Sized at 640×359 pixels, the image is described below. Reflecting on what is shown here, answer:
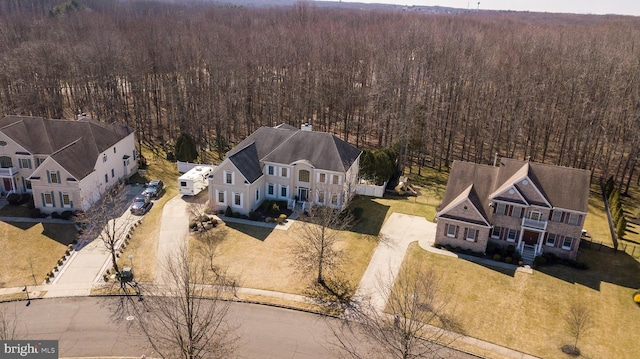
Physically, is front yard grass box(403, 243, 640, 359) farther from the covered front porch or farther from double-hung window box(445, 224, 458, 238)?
double-hung window box(445, 224, 458, 238)

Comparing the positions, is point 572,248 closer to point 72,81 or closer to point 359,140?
point 359,140

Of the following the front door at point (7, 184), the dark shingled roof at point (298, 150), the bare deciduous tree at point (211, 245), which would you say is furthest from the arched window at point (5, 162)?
the bare deciduous tree at point (211, 245)

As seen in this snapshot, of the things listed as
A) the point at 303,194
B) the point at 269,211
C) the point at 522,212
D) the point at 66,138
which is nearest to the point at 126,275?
the point at 269,211

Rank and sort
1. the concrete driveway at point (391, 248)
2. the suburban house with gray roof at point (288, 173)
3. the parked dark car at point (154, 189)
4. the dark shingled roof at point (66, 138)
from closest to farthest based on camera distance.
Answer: the concrete driveway at point (391, 248)
the suburban house with gray roof at point (288, 173)
the dark shingled roof at point (66, 138)
the parked dark car at point (154, 189)

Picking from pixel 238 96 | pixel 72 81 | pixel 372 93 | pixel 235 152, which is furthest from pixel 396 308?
pixel 72 81

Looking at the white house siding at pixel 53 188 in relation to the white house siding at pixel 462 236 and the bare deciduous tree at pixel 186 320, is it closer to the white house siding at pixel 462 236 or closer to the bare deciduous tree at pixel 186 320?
the bare deciduous tree at pixel 186 320

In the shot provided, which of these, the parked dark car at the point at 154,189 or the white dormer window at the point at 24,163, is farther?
the parked dark car at the point at 154,189
